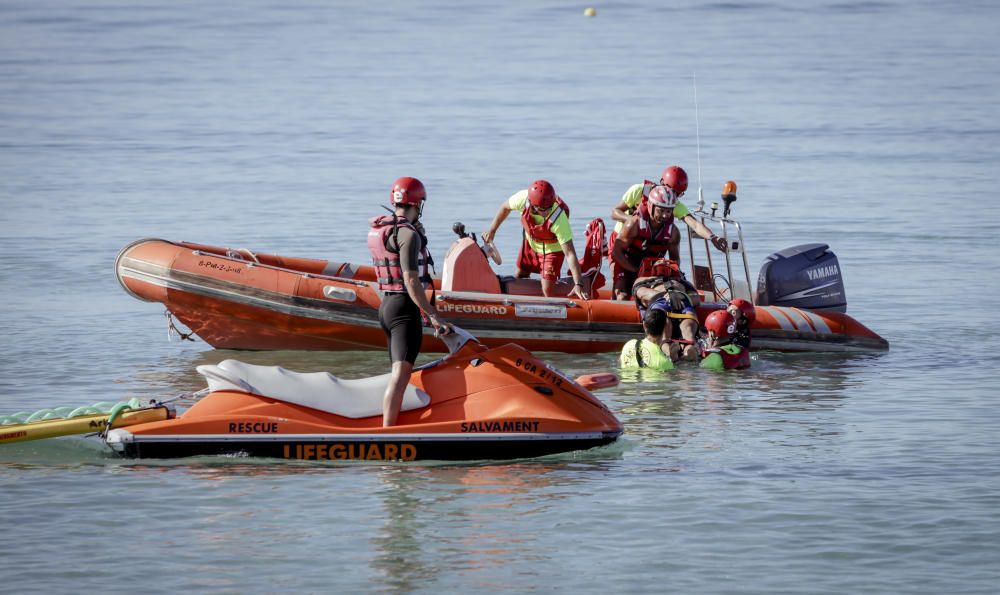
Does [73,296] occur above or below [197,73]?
below

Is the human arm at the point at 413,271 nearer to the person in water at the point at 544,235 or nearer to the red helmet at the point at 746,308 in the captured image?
the person in water at the point at 544,235

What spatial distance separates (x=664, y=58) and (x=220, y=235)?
26.4 meters

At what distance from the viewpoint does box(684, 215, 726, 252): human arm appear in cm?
1249

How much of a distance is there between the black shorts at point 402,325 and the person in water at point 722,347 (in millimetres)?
4213

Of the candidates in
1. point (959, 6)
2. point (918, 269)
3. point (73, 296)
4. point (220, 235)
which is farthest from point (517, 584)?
point (959, 6)

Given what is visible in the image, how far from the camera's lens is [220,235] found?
20.7m

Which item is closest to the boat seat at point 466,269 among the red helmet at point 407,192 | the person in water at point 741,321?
the person in water at point 741,321

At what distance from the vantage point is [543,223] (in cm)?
1298

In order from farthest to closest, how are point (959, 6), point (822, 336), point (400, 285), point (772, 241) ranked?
point (959, 6)
point (772, 241)
point (822, 336)
point (400, 285)

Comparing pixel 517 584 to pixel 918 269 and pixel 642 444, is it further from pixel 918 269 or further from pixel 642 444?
pixel 918 269

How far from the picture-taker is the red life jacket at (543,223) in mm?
12867

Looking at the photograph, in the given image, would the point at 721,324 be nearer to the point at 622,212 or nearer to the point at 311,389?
the point at 622,212

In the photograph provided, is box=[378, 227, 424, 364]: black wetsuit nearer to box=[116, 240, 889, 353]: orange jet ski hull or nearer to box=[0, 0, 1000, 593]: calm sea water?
box=[0, 0, 1000, 593]: calm sea water

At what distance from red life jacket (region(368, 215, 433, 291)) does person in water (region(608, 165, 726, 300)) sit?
434cm
